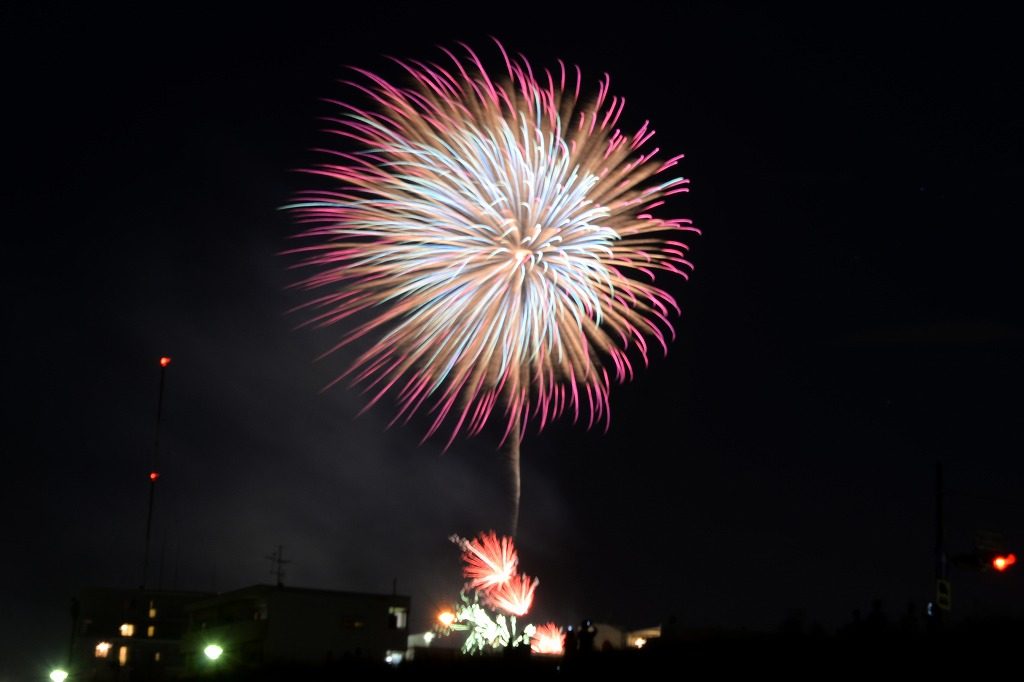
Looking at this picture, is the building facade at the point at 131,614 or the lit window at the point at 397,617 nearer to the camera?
the lit window at the point at 397,617

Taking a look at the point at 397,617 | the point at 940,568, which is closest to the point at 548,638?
the point at 397,617

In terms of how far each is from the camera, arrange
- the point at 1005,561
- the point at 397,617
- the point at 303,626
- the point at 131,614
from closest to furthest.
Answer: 1. the point at 1005,561
2. the point at 303,626
3. the point at 397,617
4. the point at 131,614

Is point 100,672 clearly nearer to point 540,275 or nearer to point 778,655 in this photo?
point 540,275

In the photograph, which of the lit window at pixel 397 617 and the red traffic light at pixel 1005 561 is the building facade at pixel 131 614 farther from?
the red traffic light at pixel 1005 561

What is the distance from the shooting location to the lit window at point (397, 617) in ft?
181

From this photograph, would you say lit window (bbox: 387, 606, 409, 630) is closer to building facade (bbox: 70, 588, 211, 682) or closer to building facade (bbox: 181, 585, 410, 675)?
building facade (bbox: 181, 585, 410, 675)

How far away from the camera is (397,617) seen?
184 feet

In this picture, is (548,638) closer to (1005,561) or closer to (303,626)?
(303,626)

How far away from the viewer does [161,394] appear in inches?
2822

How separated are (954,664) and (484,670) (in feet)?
38.3

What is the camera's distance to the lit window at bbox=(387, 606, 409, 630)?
55.3 metres

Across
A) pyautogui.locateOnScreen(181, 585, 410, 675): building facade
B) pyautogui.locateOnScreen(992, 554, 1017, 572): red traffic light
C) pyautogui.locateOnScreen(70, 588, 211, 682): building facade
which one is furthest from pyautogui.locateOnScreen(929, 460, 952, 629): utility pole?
pyautogui.locateOnScreen(70, 588, 211, 682): building facade

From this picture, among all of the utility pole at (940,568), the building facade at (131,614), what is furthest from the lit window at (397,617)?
the utility pole at (940,568)

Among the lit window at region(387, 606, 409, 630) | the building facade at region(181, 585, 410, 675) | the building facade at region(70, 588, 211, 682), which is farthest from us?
the building facade at region(70, 588, 211, 682)
